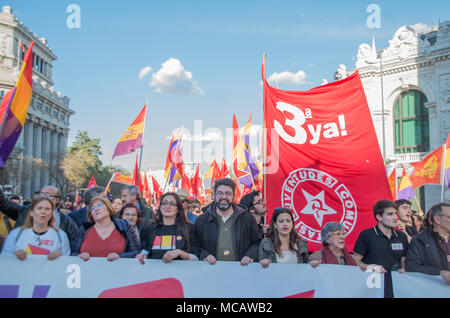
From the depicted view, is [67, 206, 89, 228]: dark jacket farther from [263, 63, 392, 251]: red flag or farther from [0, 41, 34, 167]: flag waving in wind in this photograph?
[263, 63, 392, 251]: red flag

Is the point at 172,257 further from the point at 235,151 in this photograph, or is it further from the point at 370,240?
the point at 235,151

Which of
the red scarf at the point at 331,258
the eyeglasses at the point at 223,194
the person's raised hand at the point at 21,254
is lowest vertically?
the red scarf at the point at 331,258

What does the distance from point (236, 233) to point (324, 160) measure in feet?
5.39

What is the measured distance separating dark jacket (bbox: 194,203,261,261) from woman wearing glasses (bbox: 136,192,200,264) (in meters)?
0.09

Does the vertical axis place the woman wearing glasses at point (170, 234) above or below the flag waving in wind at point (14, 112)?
below

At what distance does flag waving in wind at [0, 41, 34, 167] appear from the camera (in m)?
4.43

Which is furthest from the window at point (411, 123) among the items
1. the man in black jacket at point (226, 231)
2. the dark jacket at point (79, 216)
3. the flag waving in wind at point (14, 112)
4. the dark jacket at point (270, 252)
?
the flag waving in wind at point (14, 112)

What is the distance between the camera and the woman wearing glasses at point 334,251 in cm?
416

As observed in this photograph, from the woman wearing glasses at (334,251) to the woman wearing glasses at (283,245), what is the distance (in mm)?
145

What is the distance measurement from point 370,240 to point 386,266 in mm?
311

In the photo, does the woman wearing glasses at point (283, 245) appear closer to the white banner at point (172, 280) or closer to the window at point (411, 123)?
the white banner at point (172, 280)

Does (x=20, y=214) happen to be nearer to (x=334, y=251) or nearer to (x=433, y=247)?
(x=334, y=251)

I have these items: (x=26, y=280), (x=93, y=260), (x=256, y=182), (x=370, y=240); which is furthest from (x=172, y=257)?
→ (x=256, y=182)

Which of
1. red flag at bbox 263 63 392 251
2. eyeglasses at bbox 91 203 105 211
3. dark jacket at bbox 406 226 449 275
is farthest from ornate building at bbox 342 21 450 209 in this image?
eyeglasses at bbox 91 203 105 211
